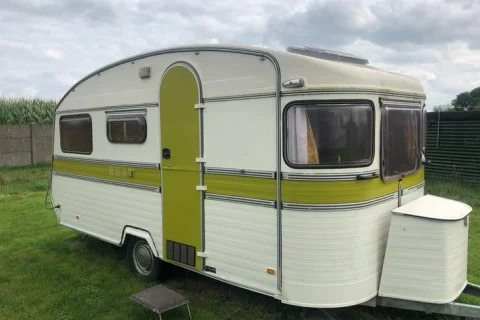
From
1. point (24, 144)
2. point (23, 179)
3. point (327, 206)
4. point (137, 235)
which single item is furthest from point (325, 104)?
point (24, 144)

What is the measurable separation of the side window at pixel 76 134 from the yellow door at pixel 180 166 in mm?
1936

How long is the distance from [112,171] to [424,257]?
4174mm

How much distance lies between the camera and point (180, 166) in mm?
4945

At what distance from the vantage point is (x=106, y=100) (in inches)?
240

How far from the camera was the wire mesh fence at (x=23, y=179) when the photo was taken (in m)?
12.7

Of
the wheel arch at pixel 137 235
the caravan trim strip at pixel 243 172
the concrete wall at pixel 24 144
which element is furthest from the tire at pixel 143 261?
the concrete wall at pixel 24 144

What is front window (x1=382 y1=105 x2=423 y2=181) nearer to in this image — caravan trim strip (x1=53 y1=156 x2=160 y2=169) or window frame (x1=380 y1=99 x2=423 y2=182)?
window frame (x1=380 y1=99 x2=423 y2=182)

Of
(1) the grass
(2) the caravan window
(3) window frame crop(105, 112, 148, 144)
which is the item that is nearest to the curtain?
(2) the caravan window

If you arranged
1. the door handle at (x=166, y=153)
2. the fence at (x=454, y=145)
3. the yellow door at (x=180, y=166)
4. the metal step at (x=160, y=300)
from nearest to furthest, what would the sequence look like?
the metal step at (x=160, y=300), the yellow door at (x=180, y=166), the door handle at (x=166, y=153), the fence at (x=454, y=145)

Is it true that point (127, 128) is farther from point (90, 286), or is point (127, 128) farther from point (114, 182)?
point (90, 286)

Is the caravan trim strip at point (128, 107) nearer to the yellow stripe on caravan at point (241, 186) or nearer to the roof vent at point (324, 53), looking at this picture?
the yellow stripe on caravan at point (241, 186)

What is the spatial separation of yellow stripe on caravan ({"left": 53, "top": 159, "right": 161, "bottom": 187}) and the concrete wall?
1046 centimetres

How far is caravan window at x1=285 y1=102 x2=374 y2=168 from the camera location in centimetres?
381

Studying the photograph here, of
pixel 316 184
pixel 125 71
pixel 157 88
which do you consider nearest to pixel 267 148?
pixel 316 184
